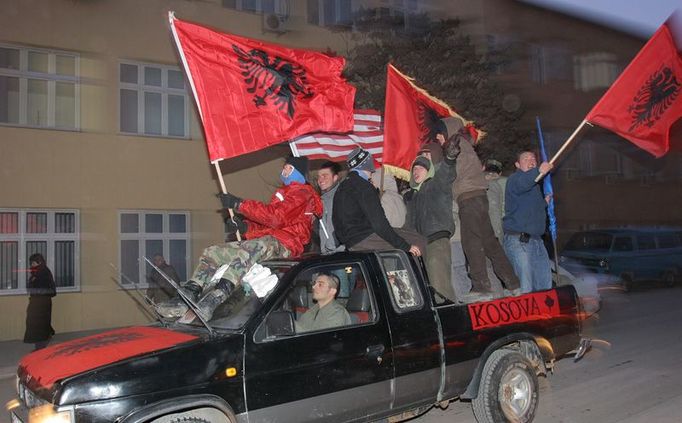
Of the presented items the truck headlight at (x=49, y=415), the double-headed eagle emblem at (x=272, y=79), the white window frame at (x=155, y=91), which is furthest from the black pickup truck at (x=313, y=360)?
the white window frame at (x=155, y=91)

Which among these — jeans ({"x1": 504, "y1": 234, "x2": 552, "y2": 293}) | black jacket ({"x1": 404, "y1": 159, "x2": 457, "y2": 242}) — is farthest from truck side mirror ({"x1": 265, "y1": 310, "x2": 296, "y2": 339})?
jeans ({"x1": 504, "y1": 234, "x2": 552, "y2": 293})

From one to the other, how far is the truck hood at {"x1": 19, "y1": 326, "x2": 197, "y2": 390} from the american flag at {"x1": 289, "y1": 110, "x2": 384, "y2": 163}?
4.49 m

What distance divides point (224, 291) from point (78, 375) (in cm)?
127

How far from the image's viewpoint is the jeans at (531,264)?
654cm

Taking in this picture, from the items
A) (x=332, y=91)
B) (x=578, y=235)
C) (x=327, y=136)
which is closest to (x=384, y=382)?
(x=332, y=91)

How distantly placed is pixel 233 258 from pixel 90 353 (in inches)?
58.8

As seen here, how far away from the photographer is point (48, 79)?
1374 centimetres

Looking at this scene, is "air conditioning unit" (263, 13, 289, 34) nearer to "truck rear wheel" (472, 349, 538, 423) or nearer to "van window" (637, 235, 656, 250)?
"van window" (637, 235, 656, 250)

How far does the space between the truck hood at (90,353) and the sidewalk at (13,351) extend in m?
6.09

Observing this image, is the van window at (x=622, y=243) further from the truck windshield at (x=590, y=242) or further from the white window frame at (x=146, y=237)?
the white window frame at (x=146, y=237)

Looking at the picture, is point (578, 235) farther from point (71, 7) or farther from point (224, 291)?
point (224, 291)

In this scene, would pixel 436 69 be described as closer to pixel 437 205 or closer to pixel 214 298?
pixel 437 205

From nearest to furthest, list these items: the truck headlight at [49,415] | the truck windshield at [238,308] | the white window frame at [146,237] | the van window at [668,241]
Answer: the truck headlight at [49,415] → the truck windshield at [238,308] → the white window frame at [146,237] → the van window at [668,241]

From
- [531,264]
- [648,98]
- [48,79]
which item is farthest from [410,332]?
[48,79]
